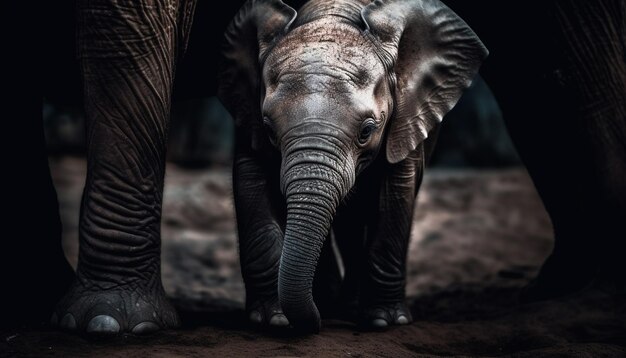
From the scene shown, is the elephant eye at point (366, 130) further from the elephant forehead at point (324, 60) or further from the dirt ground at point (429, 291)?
the dirt ground at point (429, 291)

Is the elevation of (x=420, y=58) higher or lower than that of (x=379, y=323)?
higher

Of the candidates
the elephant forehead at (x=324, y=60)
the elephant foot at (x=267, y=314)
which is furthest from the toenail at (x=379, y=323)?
the elephant forehead at (x=324, y=60)

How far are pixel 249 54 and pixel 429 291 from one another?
7.02 feet

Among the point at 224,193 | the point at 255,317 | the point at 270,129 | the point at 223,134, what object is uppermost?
the point at 270,129

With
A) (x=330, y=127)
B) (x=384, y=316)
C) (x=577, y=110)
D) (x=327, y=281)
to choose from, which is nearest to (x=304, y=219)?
(x=330, y=127)

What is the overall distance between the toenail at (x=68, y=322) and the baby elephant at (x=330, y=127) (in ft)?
2.11

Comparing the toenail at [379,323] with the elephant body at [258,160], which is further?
the toenail at [379,323]

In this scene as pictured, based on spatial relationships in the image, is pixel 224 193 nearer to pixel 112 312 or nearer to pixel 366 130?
pixel 112 312

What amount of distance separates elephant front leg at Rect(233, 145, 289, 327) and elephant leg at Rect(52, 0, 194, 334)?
33 centimetres

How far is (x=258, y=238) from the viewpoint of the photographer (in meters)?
3.71

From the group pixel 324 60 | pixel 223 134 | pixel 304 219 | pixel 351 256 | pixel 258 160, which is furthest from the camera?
pixel 223 134

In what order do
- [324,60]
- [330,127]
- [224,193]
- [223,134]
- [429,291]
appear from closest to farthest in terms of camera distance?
1. [330,127]
2. [324,60]
3. [429,291]
4. [224,193]
5. [223,134]

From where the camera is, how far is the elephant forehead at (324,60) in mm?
3412

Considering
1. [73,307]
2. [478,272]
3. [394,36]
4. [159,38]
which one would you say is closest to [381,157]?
[394,36]
